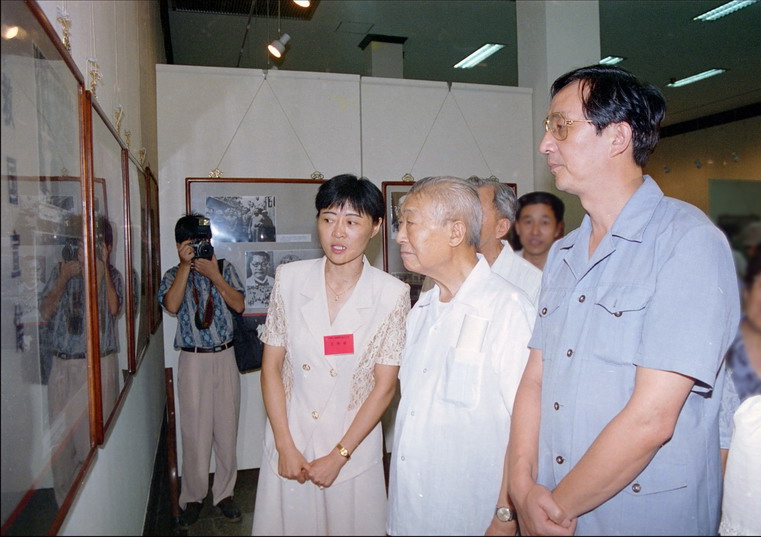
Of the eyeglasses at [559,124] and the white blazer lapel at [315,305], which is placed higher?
the eyeglasses at [559,124]

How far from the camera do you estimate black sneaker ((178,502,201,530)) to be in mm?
2184

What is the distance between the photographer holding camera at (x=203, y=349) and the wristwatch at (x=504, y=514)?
166cm

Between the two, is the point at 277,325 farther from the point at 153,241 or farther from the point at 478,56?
the point at 478,56

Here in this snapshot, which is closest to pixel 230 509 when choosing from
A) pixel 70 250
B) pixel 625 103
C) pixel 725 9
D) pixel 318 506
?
pixel 318 506

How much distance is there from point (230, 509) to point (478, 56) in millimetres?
4713

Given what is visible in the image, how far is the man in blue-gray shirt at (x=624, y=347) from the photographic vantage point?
99 centimetres

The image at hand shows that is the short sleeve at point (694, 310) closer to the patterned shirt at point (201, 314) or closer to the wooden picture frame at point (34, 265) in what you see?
the wooden picture frame at point (34, 265)

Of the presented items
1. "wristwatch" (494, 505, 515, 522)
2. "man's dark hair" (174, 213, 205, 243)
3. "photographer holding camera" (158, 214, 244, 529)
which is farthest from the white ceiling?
"photographer holding camera" (158, 214, 244, 529)

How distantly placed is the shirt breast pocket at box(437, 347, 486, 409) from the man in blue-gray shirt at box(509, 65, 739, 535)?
0.11 meters

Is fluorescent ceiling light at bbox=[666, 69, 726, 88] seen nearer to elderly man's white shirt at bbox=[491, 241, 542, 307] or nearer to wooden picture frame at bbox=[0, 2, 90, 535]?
elderly man's white shirt at bbox=[491, 241, 542, 307]

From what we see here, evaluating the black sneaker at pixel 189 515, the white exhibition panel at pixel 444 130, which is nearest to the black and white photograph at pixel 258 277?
the white exhibition panel at pixel 444 130

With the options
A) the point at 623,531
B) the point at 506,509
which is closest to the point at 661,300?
the point at 623,531

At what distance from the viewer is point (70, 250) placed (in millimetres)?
1085

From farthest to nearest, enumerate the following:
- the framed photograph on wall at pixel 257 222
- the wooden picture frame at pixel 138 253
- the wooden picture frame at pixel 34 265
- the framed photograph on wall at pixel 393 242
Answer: the framed photograph on wall at pixel 393 242
the framed photograph on wall at pixel 257 222
the wooden picture frame at pixel 138 253
the wooden picture frame at pixel 34 265
